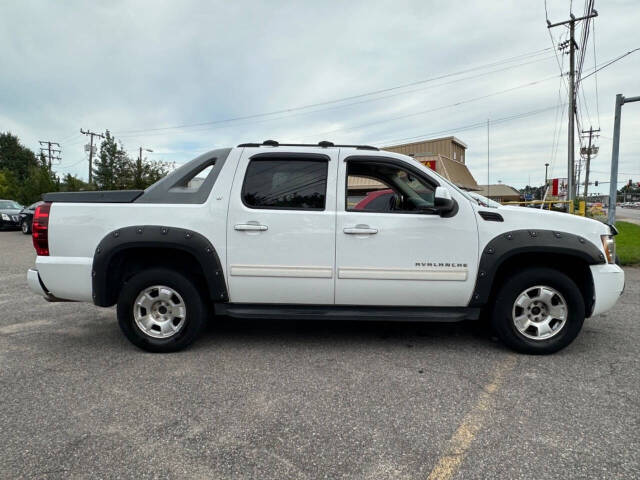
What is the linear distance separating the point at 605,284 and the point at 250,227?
322 centimetres

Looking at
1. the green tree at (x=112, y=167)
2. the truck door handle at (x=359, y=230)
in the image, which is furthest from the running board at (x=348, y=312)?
the green tree at (x=112, y=167)

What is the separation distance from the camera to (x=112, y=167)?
3297cm

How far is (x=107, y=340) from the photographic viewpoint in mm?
4082

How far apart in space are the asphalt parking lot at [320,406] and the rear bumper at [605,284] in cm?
50

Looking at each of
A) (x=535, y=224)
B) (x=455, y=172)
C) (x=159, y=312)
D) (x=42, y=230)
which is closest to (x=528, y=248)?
(x=535, y=224)

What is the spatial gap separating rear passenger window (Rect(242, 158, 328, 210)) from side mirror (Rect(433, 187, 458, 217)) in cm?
98

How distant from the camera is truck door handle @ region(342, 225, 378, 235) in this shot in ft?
11.3

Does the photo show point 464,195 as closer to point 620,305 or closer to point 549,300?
point 549,300

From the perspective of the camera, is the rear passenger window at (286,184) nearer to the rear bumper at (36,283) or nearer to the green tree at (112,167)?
the rear bumper at (36,283)

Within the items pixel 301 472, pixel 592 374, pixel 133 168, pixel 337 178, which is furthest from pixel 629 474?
pixel 133 168

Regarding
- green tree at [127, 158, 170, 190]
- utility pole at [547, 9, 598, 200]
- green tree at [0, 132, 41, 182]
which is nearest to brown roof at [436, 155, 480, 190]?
utility pole at [547, 9, 598, 200]

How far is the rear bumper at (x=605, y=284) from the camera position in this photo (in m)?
3.52

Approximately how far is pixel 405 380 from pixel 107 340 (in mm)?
3046

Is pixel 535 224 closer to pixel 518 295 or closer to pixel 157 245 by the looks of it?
pixel 518 295
